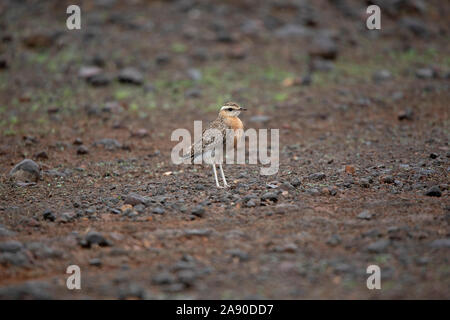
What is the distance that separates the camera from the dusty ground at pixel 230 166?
583 cm

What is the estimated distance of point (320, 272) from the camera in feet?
18.6

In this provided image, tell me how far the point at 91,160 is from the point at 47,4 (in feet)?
35.7

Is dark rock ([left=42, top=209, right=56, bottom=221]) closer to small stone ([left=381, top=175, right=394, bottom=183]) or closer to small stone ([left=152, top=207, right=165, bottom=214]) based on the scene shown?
small stone ([left=152, top=207, right=165, bottom=214])

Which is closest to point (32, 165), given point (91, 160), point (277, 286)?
point (91, 160)

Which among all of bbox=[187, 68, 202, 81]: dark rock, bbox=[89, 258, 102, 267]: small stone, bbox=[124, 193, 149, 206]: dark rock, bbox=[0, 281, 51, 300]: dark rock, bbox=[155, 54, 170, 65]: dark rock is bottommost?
bbox=[0, 281, 51, 300]: dark rock

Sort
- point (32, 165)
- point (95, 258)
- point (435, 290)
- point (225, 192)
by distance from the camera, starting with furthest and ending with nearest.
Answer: point (32, 165), point (225, 192), point (95, 258), point (435, 290)

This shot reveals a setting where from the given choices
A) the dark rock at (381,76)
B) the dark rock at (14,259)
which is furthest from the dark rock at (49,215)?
the dark rock at (381,76)

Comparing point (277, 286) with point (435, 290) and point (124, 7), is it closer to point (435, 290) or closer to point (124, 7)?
point (435, 290)

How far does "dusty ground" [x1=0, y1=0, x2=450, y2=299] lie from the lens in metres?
5.83

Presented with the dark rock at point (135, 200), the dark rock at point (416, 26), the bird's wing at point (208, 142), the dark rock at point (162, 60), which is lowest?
the dark rock at point (135, 200)

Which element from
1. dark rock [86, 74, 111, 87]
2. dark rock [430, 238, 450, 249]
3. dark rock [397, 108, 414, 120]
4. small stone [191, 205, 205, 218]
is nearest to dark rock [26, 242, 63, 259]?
small stone [191, 205, 205, 218]

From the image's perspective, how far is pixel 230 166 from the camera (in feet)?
32.9

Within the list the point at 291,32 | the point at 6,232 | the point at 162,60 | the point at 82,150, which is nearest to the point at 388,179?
the point at 6,232

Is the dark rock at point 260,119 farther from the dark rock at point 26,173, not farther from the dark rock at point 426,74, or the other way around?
the dark rock at point 26,173
